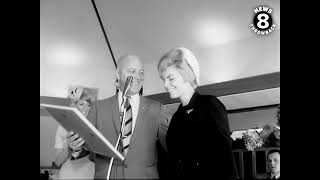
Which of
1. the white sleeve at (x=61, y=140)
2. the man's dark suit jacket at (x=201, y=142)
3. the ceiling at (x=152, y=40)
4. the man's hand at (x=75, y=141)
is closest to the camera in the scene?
the man's dark suit jacket at (x=201, y=142)

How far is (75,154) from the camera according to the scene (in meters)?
1.84

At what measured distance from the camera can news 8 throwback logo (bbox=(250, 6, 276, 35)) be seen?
1.78 m

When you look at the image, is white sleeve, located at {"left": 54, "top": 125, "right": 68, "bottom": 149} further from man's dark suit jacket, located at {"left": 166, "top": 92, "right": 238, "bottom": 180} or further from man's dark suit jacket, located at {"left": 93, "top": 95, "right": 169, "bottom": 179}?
man's dark suit jacket, located at {"left": 166, "top": 92, "right": 238, "bottom": 180}

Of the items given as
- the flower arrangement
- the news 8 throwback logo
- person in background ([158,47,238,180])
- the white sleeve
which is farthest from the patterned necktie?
the news 8 throwback logo

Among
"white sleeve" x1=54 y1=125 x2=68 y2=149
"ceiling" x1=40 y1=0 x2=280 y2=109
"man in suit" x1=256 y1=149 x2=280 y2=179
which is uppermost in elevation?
"ceiling" x1=40 y1=0 x2=280 y2=109

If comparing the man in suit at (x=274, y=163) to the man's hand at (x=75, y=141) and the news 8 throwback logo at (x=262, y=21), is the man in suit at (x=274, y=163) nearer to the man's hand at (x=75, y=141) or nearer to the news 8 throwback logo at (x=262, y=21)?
the news 8 throwback logo at (x=262, y=21)

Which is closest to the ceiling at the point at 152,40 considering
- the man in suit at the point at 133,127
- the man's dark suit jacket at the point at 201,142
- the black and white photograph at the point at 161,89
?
the black and white photograph at the point at 161,89

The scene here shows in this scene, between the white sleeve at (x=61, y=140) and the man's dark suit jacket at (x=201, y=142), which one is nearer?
the man's dark suit jacket at (x=201, y=142)

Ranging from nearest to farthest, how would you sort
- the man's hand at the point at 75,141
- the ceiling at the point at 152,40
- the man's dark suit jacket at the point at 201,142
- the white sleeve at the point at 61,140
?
the man's dark suit jacket at the point at 201,142, the man's hand at the point at 75,141, the ceiling at the point at 152,40, the white sleeve at the point at 61,140

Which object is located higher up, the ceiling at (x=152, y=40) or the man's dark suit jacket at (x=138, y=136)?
the ceiling at (x=152, y=40)

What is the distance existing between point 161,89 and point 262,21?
49cm

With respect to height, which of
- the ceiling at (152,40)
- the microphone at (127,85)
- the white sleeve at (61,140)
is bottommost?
the white sleeve at (61,140)

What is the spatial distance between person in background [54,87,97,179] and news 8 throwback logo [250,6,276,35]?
0.72 metres

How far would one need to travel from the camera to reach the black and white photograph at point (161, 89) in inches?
65.1
